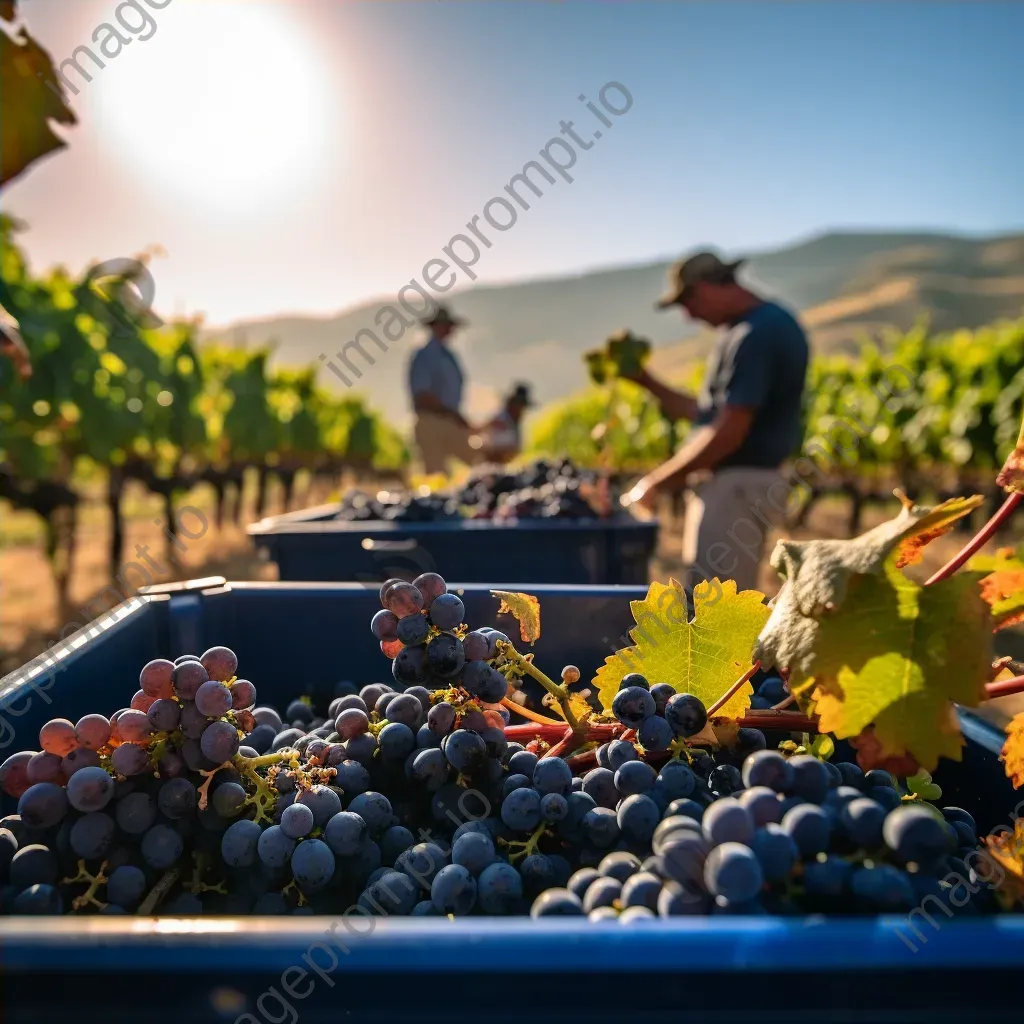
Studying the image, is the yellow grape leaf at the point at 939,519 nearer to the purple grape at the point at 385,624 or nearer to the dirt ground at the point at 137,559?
the purple grape at the point at 385,624

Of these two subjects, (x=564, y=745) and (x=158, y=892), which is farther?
(x=564, y=745)

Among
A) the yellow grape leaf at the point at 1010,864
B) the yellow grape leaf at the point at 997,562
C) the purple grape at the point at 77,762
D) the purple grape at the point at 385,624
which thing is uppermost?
the yellow grape leaf at the point at 997,562

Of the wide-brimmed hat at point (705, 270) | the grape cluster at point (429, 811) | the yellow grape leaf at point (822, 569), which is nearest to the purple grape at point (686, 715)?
the grape cluster at point (429, 811)

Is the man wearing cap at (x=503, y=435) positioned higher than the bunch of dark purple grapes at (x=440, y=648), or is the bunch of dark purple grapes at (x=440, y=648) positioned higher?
the man wearing cap at (x=503, y=435)

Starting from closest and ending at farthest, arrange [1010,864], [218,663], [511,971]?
[511,971], [1010,864], [218,663]

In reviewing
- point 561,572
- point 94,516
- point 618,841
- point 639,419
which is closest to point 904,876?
point 618,841

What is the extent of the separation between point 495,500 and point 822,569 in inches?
93.6

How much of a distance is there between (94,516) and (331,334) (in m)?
120

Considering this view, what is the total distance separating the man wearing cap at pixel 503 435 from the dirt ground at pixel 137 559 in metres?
1.67

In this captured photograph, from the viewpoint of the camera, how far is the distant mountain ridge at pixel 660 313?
80688 millimetres

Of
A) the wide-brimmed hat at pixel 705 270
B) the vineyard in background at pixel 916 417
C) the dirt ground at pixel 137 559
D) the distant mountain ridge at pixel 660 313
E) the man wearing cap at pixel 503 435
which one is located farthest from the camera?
the distant mountain ridge at pixel 660 313

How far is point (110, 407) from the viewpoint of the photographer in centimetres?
686

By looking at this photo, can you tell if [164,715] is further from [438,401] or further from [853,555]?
[438,401]

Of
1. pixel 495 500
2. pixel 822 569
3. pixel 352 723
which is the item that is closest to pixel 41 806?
pixel 352 723
